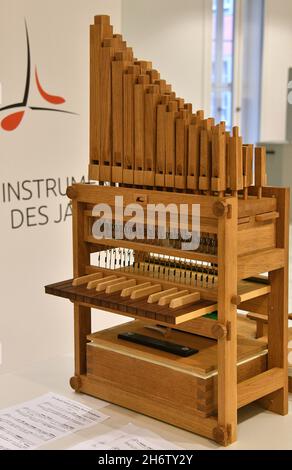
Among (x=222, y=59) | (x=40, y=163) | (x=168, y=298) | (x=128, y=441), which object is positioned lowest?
(x=128, y=441)

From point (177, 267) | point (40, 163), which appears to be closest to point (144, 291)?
point (177, 267)

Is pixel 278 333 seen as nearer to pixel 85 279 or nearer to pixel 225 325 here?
pixel 225 325

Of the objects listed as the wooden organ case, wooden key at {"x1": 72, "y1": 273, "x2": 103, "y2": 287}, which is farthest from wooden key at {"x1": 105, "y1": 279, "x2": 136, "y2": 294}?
wooden key at {"x1": 72, "y1": 273, "x2": 103, "y2": 287}

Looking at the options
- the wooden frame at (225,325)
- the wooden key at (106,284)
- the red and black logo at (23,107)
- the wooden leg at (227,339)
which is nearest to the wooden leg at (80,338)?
the wooden frame at (225,325)

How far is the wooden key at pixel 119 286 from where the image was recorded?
6.75ft

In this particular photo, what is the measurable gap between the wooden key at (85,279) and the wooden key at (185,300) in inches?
14.6

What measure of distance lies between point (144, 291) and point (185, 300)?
15 centimetres

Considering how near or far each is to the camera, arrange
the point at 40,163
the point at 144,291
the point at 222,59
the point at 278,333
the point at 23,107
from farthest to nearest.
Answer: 1. the point at 222,59
2. the point at 40,163
3. the point at 23,107
4. the point at 278,333
5. the point at 144,291

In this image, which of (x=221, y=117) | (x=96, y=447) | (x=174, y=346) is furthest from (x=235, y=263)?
(x=221, y=117)

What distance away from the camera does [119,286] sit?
81.8 inches

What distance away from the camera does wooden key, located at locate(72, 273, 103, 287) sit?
2.14 meters

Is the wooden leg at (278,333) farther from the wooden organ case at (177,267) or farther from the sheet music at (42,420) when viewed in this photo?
the sheet music at (42,420)
